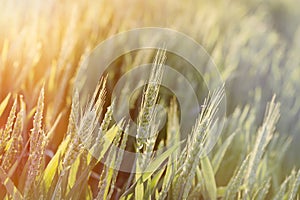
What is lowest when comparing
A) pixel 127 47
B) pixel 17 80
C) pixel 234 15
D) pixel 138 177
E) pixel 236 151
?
pixel 138 177

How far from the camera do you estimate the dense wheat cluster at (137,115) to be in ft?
2.51

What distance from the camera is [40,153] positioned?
0.70 meters

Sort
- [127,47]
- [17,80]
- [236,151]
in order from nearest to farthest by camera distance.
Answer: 1. [17,80]
2. [236,151]
3. [127,47]

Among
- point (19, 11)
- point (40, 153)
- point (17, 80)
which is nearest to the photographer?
point (40, 153)

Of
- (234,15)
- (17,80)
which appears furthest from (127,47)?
(234,15)

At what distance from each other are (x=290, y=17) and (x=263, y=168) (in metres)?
2.98

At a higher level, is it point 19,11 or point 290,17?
point 290,17

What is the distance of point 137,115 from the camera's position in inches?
51.1

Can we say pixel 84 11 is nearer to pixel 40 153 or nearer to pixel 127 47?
pixel 127 47

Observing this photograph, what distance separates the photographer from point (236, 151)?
1355mm

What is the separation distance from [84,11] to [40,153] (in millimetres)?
1350

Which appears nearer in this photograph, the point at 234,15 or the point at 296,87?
the point at 296,87

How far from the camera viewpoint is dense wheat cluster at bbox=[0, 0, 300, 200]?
2.51 feet

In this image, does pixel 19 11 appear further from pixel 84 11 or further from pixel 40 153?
pixel 40 153
